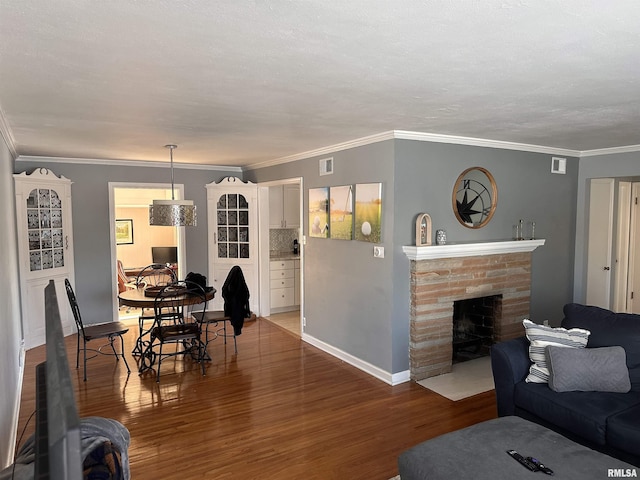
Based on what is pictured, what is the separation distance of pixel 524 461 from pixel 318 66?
221 cm

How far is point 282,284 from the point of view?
278 inches

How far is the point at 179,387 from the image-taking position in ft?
13.6

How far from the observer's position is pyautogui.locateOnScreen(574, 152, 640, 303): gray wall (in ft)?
16.5

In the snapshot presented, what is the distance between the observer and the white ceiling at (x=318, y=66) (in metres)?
1.58

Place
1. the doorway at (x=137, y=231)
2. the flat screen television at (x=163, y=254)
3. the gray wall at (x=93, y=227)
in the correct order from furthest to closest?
the doorway at (x=137, y=231)
the flat screen television at (x=163, y=254)
the gray wall at (x=93, y=227)

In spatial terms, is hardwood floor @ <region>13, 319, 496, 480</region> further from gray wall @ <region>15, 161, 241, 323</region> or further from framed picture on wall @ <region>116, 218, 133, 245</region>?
framed picture on wall @ <region>116, 218, 133, 245</region>

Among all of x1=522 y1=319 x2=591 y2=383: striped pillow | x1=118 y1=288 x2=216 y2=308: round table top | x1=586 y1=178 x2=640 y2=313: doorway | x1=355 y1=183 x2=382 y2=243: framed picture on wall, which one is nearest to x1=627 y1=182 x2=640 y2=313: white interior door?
x1=586 y1=178 x2=640 y2=313: doorway

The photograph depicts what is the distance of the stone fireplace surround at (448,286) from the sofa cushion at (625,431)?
1.87m

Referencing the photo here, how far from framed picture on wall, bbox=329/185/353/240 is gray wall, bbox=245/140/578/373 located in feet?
0.35

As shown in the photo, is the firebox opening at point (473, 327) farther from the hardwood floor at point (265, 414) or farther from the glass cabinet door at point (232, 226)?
the glass cabinet door at point (232, 226)

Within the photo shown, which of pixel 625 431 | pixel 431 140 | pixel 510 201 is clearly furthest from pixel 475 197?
pixel 625 431

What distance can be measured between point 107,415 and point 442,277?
10.7ft

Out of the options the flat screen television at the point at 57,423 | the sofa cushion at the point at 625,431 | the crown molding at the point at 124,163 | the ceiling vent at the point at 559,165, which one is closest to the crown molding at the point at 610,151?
the ceiling vent at the point at 559,165

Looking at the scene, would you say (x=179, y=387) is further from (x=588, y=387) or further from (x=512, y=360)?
(x=588, y=387)
